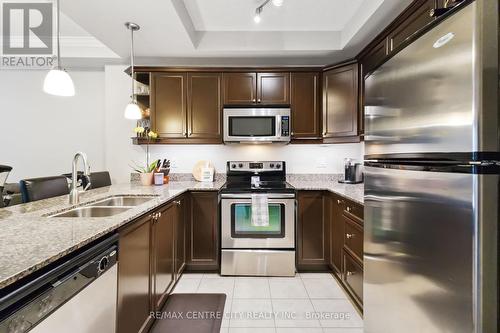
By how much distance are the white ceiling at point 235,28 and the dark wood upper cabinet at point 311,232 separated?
5.62 ft

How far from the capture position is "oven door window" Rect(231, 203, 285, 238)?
2576 millimetres

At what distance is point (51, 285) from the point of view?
0.79 m

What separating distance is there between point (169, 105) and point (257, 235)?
1853 millimetres

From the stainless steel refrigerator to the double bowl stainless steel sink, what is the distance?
1660 mm

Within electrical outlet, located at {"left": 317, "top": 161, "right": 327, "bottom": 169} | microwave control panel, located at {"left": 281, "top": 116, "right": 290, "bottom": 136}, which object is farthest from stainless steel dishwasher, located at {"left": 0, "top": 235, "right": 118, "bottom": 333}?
electrical outlet, located at {"left": 317, "top": 161, "right": 327, "bottom": 169}

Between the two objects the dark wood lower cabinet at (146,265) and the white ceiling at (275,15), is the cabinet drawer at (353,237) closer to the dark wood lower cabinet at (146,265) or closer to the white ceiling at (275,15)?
the dark wood lower cabinet at (146,265)

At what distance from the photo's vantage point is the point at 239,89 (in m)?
2.97

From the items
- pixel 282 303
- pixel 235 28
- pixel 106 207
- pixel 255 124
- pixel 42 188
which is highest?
pixel 235 28

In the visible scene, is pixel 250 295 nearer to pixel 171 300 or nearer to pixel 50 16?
pixel 171 300

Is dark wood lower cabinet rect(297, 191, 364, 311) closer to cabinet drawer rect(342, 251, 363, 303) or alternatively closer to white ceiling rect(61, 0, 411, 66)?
cabinet drawer rect(342, 251, 363, 303)

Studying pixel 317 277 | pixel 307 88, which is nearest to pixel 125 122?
pixel 307 88

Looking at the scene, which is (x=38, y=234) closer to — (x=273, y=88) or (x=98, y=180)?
(x=98, y=180)

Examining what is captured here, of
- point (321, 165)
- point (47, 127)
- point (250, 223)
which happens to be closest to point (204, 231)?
point (250, 223)

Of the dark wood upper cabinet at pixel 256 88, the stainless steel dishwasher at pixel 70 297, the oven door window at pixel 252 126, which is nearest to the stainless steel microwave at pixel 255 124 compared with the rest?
the oven door window at pixel 252 126
